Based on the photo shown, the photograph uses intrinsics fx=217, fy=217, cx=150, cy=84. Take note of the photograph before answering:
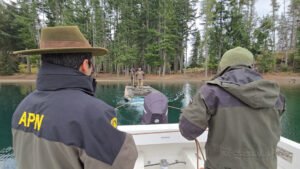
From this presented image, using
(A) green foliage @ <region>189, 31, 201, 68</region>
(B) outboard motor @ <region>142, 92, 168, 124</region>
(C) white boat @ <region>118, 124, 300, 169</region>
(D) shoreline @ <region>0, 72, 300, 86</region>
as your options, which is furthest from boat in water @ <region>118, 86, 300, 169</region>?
(A) green foliage @ <region>189, 31, 201, 68</region>

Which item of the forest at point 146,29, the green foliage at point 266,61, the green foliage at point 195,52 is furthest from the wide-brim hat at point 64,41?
the green foliage at point 195,52

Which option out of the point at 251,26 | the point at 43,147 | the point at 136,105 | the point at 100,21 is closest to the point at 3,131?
the point at 136,105

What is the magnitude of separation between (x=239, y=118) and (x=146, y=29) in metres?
27.0

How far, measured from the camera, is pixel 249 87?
1.32 metres

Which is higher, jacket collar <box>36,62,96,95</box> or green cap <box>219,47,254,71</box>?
green cap <box>219,47,254,71</box>

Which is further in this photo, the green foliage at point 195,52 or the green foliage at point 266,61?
the green foliage at point 195,52

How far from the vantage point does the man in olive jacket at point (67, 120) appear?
0.82 m

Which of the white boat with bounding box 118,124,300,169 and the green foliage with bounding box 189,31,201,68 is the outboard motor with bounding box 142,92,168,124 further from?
the green foliage with bounding box 189,31,201,68

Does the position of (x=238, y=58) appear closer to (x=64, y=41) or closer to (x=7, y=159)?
(x=64, y=41)

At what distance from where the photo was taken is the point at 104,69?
3044 centimetres

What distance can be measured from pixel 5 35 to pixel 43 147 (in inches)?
1248

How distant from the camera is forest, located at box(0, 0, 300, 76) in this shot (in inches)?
1038

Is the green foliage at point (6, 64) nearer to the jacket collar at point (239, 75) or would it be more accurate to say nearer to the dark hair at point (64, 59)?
the dark hair at point (64, 59)

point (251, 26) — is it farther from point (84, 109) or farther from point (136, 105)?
point (84, 109)
